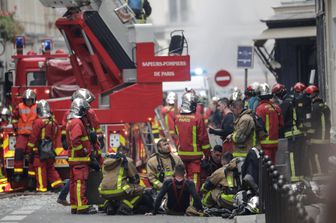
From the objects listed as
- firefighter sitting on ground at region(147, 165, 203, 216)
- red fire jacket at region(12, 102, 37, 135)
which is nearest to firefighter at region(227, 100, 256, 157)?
firefighter sitting on ground at region(147, 165, 203, 216)

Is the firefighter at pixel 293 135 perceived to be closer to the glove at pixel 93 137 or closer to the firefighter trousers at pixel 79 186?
the glove at pixel 93 137

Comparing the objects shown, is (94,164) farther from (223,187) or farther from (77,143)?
(223,187)

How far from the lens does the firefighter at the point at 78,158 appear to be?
15.0 meters

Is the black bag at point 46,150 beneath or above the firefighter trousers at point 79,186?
above

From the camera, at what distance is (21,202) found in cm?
1717

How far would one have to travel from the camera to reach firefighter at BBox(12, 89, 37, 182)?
730 inches

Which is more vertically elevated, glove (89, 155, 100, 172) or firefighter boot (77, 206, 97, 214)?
glove (89, 155, 100, 172)

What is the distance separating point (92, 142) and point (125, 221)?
1.87 m

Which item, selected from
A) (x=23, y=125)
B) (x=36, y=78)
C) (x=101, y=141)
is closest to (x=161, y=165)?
(x=101, y=141)

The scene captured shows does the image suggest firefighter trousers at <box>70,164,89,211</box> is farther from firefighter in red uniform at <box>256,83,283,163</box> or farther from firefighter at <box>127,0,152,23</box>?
firefighter at <box>127,0,152,23</box>

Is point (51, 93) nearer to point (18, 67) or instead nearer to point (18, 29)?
point (18, 67)

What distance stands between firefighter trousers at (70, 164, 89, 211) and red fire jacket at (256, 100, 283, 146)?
301 centimetres

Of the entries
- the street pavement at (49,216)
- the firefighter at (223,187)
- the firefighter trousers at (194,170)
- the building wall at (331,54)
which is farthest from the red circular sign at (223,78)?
the firefighter at (223,187)

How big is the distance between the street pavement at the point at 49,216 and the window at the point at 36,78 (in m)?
4.24
